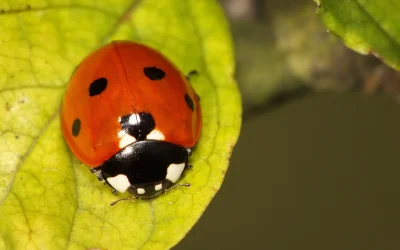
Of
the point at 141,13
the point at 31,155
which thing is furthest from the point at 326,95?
the point at 31,155

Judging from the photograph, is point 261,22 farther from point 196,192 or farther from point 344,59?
point 196,192

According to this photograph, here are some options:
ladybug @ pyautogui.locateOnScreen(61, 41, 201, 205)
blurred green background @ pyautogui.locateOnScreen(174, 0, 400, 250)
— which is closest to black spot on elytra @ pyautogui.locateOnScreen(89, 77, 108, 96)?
ladybug @ pyautogui.locateOnScreen(61, 41, 201, 205)

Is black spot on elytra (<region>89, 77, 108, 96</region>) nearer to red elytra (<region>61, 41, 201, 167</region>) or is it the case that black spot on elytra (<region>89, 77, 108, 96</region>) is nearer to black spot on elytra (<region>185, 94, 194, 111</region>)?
red elytra (<region>61, 41, 201, 167</region>)

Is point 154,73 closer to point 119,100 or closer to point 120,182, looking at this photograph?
point 119,100

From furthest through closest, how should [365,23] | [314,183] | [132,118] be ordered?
[314,183] → [132,118] → [365,23]

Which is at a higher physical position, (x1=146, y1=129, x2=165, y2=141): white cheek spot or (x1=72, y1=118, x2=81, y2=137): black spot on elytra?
(x1=146, y1=129, x2=165, y2=141): white cheek spot

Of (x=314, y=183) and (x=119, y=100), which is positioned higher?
(x=314, y=183)

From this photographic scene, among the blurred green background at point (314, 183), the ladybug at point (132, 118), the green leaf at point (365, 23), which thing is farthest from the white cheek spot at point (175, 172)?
the blurred green background at point (314, 183)

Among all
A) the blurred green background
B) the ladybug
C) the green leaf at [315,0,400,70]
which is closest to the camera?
the green leaf at [315,0,400,70]

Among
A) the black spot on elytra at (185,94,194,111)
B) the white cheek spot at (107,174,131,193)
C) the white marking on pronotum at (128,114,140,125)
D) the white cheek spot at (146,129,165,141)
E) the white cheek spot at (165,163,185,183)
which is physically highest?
the black spot on elytra at (185,94,194,111)

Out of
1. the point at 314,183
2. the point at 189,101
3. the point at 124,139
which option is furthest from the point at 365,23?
the point at 314,183
